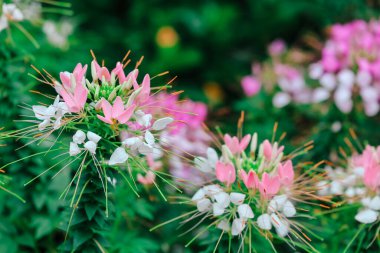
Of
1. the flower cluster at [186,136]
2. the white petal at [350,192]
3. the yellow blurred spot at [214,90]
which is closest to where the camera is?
the white petal at [350,192]

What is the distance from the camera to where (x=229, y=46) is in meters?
3.51

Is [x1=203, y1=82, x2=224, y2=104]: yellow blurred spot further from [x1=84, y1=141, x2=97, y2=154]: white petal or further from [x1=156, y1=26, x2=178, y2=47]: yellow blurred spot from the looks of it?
[x1=84, y1=141, x2=97, y2=154]: white petal

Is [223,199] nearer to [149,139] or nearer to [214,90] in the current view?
[149,139]

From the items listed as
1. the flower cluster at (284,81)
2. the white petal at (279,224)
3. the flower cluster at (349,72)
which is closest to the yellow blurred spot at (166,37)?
the flower cluster at (284,81)

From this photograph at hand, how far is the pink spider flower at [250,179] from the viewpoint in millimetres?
1230

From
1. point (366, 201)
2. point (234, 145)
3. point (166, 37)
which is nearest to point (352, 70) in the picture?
point (366, 201)

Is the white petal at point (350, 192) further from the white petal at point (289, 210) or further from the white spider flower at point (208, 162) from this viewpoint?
the white spider flower at point (208, 162)

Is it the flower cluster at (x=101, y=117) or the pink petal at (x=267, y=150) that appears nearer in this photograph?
the flower cluster at (x=101, y=117)

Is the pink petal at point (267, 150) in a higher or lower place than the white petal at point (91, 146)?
lower

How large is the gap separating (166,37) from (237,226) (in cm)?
205

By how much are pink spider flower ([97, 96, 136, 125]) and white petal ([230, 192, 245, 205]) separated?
306 millimetres

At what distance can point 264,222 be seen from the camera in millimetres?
1254

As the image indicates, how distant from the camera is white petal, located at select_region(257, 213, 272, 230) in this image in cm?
125

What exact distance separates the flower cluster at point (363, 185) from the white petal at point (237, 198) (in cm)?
24
